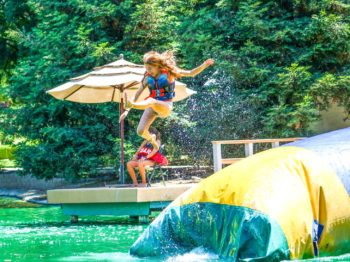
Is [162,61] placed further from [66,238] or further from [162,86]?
[66,238]

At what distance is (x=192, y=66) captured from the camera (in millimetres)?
17594

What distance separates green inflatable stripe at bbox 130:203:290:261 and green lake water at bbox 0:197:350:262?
0.13m

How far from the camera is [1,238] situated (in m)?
9.05

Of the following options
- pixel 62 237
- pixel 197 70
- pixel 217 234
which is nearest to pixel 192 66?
pixel 197 70

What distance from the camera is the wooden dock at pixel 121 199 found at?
1122 centimetres

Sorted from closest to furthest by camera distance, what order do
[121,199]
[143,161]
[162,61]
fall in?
A: 1. [162,61]
2. [121,199]
3. [143,161]

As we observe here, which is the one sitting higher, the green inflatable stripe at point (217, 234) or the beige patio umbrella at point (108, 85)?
the beige patio umbrella at point (108, 85)

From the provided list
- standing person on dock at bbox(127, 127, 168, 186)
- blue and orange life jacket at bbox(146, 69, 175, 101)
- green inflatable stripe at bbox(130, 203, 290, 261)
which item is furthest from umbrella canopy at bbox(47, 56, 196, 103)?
green inflatable stripe at bbox(130, 203, 290, 261)

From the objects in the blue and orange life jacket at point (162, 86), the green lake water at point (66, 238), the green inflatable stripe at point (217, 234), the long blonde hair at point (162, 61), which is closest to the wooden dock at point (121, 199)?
the green lake water at point (66, 238)

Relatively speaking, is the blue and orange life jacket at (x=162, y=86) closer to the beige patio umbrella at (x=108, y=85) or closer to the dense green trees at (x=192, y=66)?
the beige patio umbrella at (x=108, y=85)

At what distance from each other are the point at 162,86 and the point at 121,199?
93.5 inches

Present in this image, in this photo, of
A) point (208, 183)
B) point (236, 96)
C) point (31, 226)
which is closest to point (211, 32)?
point (236, 96)

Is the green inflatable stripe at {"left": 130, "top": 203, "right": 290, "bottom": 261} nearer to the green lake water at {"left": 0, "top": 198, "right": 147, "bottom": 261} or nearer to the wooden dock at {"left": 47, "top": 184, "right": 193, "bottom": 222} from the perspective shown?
the green lake water at {"left": 0, "top": 198, "right": 147, "bottom": 261}

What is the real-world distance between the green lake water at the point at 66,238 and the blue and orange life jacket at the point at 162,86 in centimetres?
179
